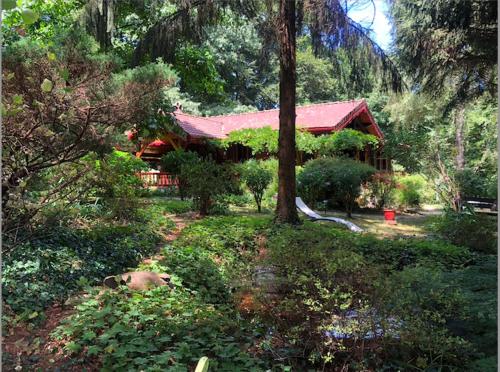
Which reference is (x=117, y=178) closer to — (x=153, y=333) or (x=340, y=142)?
(x=153, y=333)

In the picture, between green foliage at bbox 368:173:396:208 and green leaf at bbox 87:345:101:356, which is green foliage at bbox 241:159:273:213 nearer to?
green foliage at bbox 368:173:396:208

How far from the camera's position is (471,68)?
834cm

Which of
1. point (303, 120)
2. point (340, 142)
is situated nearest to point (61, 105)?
point (340, 142)

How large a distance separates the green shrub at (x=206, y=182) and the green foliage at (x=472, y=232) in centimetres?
533

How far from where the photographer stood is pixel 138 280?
5.32 metres

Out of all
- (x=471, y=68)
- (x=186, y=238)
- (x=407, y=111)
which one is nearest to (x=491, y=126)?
(x=407, y=111)

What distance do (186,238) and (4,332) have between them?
3976 millimetres

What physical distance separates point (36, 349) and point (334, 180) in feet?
37.9

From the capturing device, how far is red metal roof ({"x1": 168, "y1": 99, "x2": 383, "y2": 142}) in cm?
2028

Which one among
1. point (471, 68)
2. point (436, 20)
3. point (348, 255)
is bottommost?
point (348, 255)

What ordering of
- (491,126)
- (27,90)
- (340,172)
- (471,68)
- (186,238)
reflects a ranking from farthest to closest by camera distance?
(491,126), (340,172), (471,68), (186,238), (27,90)

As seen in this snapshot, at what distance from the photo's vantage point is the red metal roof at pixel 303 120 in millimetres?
20281

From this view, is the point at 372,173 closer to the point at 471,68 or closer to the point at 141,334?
the point at 471,68

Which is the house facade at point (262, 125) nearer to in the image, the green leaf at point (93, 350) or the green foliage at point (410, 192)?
the green foliage at point (410, 192)
